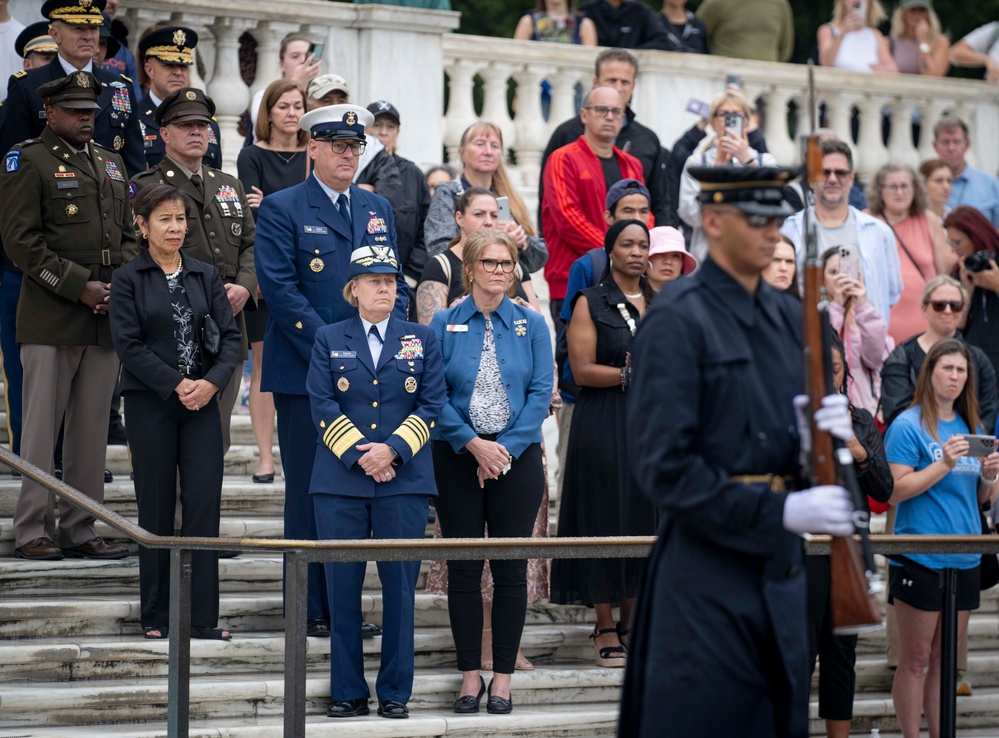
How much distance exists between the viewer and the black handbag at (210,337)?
7.23 m

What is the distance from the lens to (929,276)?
10727mm

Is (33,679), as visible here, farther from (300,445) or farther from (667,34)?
(667,34)

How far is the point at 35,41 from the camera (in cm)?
862

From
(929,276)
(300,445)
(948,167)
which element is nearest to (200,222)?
(300,445)

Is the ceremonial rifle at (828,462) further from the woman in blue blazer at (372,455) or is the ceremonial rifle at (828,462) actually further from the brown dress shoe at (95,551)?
the brown dress shoe at (95,551)

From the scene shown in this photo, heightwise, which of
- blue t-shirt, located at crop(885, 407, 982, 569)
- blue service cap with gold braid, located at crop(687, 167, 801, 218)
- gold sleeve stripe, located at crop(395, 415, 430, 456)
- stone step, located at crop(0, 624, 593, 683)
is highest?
blue service cap with gold braid, located at crop(687, 167, 801, 218)

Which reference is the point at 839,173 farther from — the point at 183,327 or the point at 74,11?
the point at 74,11

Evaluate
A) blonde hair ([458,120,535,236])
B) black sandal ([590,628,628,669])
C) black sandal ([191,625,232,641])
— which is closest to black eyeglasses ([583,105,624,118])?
blonde hair ([458,120,535,236])

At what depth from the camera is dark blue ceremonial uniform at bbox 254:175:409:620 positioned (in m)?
7.32

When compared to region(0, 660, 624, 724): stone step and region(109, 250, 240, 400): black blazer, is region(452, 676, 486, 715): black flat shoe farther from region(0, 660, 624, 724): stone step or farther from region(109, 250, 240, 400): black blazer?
region(109, 250, 240, 400): black blazer

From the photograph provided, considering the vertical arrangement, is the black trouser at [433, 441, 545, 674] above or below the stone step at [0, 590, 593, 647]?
above

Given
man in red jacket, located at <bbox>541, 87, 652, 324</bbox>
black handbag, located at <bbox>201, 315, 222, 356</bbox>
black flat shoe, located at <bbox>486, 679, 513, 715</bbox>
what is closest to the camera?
black flat shoe, located at <bbox>486, 679, 513, 715</bbox>

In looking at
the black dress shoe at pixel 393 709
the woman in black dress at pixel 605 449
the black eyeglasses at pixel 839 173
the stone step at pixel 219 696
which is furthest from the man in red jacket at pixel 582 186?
the black dress shoe at pixel 393 709

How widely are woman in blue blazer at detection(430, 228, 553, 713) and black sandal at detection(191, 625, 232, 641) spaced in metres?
1.02
